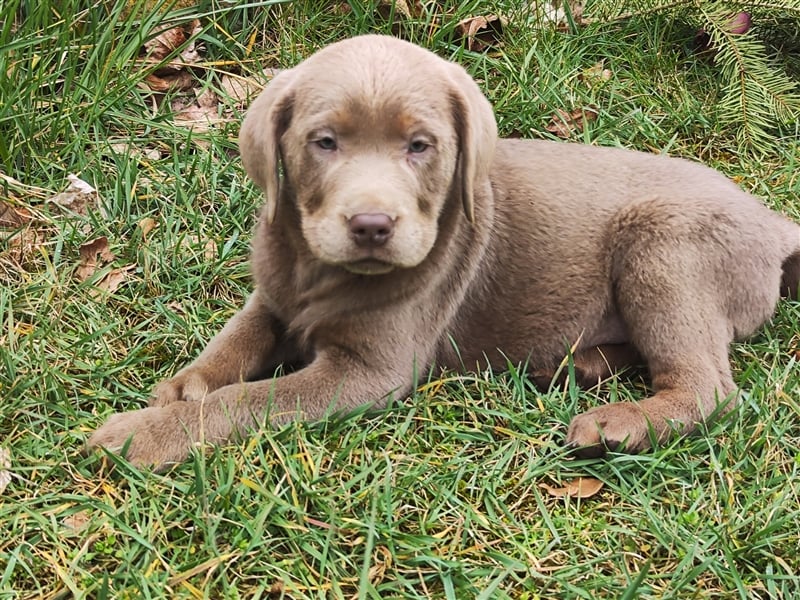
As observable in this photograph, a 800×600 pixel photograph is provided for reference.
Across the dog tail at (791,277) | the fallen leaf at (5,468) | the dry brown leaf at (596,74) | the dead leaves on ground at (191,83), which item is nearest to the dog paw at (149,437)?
the fallen leaf at (5,468)

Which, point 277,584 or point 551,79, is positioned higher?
point 551,79

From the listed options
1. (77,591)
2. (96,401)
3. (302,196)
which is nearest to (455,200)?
(302,196)

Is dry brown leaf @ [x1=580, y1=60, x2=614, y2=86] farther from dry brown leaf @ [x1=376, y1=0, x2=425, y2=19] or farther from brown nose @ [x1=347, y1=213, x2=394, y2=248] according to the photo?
brown nose @ [x1=347, y1=213, x2=394, y2=248]

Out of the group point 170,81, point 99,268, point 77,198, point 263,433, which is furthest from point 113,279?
point 170,81

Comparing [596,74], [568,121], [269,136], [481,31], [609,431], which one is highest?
[269,136]

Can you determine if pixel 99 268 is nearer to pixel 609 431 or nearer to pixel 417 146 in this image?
pixel 417 146

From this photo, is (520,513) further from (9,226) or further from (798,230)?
(9,226)

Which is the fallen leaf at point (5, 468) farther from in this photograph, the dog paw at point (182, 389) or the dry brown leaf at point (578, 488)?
the dry brown leaf at point (578, 488)
